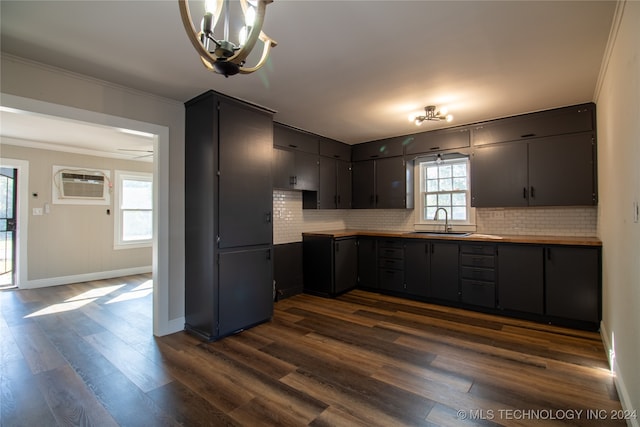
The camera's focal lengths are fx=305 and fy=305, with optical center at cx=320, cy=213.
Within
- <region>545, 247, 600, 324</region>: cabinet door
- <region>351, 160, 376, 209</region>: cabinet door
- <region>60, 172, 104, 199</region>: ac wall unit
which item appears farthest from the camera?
<region>60, 172, 104, 199</region>: ac wall unit

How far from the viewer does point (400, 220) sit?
5.23m

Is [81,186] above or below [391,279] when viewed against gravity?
above

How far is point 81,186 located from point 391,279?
592 cm

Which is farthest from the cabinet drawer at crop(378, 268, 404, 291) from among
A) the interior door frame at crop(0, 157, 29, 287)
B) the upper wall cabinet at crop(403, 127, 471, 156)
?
the interior door frame at crop(0, 157, 29, 287)

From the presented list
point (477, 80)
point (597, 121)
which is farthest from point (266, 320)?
point (597, 121)

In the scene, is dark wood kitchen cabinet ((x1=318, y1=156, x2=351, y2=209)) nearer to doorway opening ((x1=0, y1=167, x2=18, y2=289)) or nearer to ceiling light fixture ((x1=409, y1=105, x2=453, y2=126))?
ceiling light fixture ((x1=409, y1=105, x2=453, y2=126))

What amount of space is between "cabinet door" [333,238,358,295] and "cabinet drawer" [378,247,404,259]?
1.43 feet

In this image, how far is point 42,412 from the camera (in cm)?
197

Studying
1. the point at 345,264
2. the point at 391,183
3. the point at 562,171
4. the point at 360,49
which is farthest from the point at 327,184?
the point at 562,171

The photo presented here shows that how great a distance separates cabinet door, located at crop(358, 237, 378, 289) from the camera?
4.79 meters

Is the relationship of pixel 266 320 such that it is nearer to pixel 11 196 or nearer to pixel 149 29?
pixel 149 29

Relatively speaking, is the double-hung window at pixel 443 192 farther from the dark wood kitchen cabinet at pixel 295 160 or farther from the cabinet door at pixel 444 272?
the dark wood kitchen cabinet at pixel 295 160

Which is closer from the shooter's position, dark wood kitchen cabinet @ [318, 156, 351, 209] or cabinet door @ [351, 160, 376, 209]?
dark wood kitchen cabinet @ [318, 156, 351, 209]

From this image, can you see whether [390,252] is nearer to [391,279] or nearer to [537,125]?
[391,279]
